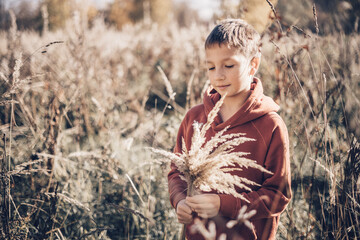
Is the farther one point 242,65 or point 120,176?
point 120,176

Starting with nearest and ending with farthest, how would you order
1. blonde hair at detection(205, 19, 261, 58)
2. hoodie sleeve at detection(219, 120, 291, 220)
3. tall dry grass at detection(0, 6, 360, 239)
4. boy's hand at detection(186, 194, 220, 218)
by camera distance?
boy's hand at detection(186, 194, 220, 218), hoodie sleeve at detection(219, 120, 291, 220), blonde hair at detection(205, 19, 261, 58), tall dry grass at detection(0, 6, 360, 239)

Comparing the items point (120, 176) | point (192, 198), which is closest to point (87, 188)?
point (120, 176)

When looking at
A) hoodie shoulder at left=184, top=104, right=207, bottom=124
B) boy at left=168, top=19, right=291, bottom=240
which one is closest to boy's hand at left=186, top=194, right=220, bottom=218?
boy at left=168, top=19, right=291, bottom=240

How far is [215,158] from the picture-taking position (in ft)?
3.41

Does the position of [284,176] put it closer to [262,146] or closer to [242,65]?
[262,146]

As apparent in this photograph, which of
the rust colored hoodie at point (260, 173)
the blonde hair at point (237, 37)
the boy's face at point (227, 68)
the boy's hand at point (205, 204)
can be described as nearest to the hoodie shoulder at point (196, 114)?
the rust colored hoodie at point (260, 173)

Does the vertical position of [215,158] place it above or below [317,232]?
above

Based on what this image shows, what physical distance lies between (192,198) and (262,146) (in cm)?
49

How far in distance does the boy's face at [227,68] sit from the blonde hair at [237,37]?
27 millimetres

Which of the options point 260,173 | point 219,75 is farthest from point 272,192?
point 219,75

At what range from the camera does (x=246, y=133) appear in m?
1.47

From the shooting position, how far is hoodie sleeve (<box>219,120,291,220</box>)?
1320 millimetres

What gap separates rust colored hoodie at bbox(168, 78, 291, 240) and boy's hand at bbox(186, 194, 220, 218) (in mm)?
37

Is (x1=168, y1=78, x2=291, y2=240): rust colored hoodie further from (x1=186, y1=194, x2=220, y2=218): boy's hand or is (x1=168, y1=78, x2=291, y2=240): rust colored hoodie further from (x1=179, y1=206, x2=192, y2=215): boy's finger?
(x1=179, y1=206, x2=192, y2=215): boy's finger
